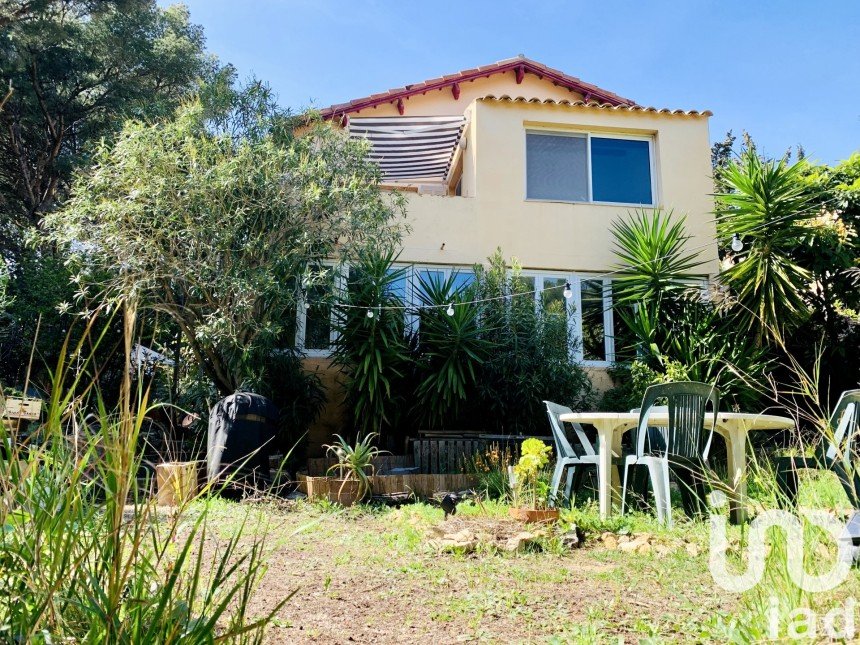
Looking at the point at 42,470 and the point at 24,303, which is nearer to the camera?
the point at 42,470

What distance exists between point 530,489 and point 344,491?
6.95 ft

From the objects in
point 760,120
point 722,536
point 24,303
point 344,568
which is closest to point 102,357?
point 24,303

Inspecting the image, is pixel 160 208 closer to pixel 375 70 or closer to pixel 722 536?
pixel 722 536

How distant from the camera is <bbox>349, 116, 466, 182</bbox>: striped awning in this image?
13.8 m

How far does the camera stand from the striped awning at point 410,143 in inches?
542

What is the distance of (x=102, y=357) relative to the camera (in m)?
12.1

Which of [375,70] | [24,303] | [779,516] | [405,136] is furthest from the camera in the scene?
[375,70]

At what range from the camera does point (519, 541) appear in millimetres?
4594

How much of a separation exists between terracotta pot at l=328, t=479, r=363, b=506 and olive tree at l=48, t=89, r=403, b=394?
2.13m

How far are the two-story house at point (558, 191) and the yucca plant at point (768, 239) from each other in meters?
1.18

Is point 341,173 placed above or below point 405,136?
below

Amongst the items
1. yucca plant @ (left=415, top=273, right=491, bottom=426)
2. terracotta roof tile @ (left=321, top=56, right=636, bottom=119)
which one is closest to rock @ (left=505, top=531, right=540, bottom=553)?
yucca plant @ (left=415, top=273, right=491, bottom=426)

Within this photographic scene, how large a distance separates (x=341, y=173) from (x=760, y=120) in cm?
1492

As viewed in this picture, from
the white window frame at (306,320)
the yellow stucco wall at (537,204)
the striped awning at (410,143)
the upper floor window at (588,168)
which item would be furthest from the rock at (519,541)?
the striped awning at (410,143)
